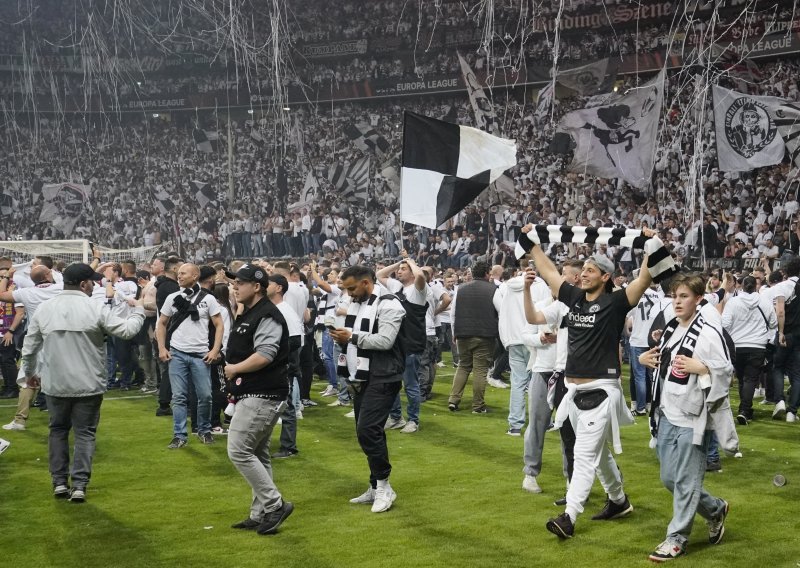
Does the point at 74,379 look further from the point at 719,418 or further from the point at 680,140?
the point at 680,140

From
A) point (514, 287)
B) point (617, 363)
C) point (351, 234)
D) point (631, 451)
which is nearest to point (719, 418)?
point (617, 363)

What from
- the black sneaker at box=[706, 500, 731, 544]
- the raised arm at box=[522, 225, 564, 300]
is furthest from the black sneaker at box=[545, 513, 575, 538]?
the raised arm at box=[522, 225, 564, 300]

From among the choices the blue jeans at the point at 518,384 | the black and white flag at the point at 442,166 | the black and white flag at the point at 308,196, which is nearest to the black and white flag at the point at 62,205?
the black and white flag at the point at 308,196

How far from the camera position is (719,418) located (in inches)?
235

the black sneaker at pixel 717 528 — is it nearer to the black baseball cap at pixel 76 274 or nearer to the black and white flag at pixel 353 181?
the black baseball cap at pixel 76 274

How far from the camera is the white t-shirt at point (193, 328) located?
973 centimetres

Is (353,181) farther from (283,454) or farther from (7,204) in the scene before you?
(283,454)

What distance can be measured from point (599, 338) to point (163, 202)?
33.2 metres

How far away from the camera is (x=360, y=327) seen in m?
7.27

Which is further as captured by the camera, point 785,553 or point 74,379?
point 74,379

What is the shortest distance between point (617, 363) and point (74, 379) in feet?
13.0

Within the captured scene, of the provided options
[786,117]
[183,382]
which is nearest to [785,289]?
[183,382]

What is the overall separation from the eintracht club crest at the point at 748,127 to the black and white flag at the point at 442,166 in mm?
9123

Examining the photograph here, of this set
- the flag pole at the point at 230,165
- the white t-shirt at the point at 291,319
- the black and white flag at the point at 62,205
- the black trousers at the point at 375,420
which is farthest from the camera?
the black and white flag at the point at 62,205
